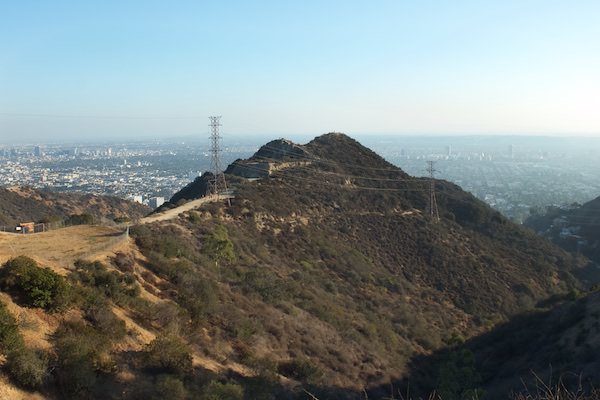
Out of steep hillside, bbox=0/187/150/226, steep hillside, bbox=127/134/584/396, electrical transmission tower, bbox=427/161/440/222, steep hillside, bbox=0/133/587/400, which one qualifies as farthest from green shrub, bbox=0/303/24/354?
steep hillside, bbox=0/187/150/226

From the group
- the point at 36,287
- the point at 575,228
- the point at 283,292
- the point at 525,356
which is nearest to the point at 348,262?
the point at 283,292

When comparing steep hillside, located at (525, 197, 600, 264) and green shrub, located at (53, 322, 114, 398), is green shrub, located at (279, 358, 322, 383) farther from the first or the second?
steep hillside, located at (525, 197, 600, 264)

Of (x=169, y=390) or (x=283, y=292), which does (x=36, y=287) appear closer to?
(x=169, y=390)

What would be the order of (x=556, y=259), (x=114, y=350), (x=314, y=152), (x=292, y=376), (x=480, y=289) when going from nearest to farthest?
(x=114, y=350) < (x=292, y=376) < (x=480, y=289) < (x=556, y=259) < (x=314, y=152)

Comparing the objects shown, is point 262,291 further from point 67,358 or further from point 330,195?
point 330,195

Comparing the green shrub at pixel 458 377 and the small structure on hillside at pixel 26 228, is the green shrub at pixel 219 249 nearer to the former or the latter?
the small structure on hillside at pixel 26 228

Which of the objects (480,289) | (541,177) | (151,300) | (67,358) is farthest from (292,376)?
(541,177)
